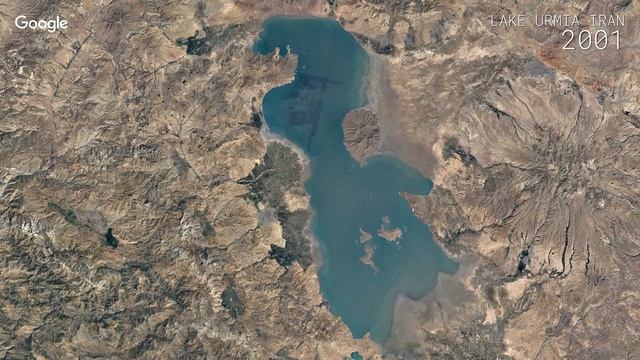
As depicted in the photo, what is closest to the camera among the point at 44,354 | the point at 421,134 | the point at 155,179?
the point at 44,354

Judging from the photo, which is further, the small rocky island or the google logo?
the small rocky island

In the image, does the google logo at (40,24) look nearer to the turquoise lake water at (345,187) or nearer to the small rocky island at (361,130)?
the turquoise lake water at (345,187)

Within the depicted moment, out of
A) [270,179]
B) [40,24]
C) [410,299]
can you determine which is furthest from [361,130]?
[40,24]

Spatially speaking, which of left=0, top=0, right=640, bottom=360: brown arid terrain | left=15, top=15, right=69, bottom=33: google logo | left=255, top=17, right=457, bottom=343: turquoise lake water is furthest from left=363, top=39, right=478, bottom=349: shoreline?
left=15, top=15, right=69, bottom=33: google logo

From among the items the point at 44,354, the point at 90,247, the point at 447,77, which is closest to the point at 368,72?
the point at 447,77

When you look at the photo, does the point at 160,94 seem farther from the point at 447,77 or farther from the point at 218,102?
the point at 447,77

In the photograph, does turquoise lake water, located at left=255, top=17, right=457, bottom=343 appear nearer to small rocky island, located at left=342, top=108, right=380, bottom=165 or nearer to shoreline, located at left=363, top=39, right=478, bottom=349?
shoreline, located at left=363, top=39, right=478, bottom=349
